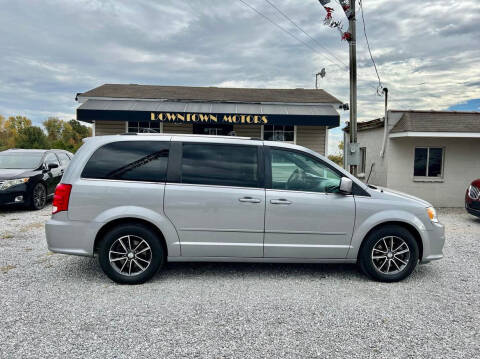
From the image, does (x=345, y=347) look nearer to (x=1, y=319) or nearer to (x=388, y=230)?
(x=388, y=230)

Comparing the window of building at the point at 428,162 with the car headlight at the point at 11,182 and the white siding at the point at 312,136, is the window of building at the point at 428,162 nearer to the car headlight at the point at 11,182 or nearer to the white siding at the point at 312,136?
the white siding at the point at 312,136

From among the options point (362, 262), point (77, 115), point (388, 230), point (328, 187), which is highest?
point (77, 115)

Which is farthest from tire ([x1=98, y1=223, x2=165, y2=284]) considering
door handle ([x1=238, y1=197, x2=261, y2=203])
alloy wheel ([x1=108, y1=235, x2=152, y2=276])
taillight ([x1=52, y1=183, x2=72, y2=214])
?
door handle ([x1=238, y1=197, x2=261, y2=203])

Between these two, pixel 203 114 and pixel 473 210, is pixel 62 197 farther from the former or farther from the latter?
pixel 473 210

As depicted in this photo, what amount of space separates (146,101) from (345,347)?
12745mm

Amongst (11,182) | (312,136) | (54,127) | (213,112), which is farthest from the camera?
(54,127)

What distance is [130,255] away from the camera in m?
4.18

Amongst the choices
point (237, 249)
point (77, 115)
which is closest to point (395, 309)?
point (237, 249)

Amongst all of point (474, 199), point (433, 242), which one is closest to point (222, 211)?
point (433, 242)

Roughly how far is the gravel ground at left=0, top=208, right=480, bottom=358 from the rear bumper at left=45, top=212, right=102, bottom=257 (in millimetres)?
489

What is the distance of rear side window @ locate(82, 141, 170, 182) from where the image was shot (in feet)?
13.8

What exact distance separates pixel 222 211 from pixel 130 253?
1.22m

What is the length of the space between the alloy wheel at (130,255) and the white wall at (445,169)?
9.70 metres

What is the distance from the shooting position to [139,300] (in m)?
3.80
